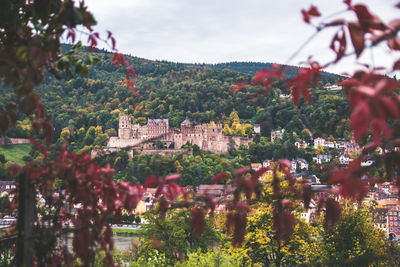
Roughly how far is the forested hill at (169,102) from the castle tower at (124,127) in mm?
884

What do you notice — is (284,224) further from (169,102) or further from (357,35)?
(169,102)

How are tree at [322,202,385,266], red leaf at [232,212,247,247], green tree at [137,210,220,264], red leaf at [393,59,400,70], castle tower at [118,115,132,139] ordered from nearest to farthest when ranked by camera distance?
red leaf at [393,59,400,70], red leaf at [232,212,247,247], tree at [322,202,385,266], green tree at [137,210,220,264], castle tower at [118,115,132,139]

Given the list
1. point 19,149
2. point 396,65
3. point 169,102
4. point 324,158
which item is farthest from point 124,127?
point 396,65

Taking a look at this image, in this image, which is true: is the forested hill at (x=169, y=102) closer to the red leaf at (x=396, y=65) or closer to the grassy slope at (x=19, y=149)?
the grassy slope at (x=19, y=149)

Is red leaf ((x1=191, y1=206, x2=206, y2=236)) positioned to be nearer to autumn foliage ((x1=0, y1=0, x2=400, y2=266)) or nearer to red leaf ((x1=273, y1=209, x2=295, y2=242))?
autumn foliage ((x1=0, y1=0, x2=400, y2=266))

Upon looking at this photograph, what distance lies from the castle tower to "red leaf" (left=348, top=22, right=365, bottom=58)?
53.8 metres

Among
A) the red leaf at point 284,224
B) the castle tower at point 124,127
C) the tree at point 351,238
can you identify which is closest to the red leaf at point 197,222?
the red leaf at point 284,224

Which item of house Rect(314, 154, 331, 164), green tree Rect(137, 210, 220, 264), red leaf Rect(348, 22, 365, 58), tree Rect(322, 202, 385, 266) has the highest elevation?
red leaf Rect(348, 22, 365, 58)

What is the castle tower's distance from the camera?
54.9m

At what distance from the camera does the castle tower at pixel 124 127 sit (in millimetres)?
54938

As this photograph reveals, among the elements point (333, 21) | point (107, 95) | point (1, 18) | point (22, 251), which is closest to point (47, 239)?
point (22, 251)

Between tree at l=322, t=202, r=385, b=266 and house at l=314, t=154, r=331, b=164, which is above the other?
house at l=314, t=154, r=331, b=164

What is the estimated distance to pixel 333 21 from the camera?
102cm

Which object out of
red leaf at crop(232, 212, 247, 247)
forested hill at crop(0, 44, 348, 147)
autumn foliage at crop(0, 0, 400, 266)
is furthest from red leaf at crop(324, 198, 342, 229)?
forested hill at crop(0, 44, 348, 147)
